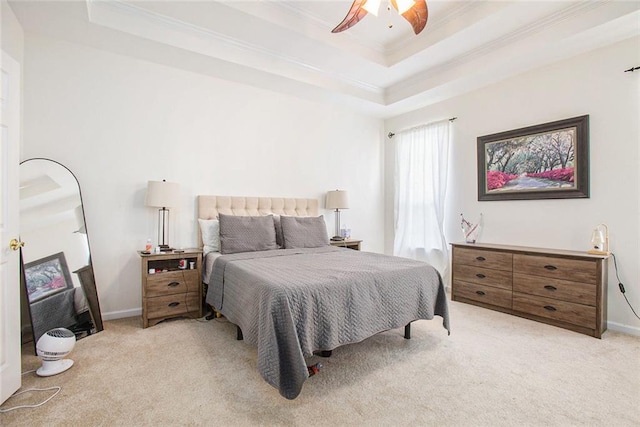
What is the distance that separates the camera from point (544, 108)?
330 cm

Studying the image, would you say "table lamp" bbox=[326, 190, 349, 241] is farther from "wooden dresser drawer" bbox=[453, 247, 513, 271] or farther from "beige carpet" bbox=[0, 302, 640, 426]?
"beige carpet" bbox=[0, 302, 640, 426]

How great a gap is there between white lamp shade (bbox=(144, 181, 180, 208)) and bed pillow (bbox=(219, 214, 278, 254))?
1.76 ft

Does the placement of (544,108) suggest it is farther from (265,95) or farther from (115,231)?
(115,231)

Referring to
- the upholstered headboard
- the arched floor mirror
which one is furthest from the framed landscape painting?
the arched floor mirror

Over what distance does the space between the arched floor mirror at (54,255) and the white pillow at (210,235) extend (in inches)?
41.0

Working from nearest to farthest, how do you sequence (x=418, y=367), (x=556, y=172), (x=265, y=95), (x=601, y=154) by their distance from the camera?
(x=418, y=367), (x=601, y=154), (x=556, y=172), (x=265, y=95)

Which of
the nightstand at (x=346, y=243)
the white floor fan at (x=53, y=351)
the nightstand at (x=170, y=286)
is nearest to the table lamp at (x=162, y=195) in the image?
the nightstand at (x=170, y=286)

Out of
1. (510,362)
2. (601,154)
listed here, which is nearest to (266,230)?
(510,362)

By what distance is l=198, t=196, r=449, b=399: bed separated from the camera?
1.71 metres

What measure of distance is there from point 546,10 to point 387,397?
3.52 meters

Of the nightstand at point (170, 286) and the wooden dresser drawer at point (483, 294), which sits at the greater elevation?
the nightstand at point (170, 286)

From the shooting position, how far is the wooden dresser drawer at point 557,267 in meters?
2.65

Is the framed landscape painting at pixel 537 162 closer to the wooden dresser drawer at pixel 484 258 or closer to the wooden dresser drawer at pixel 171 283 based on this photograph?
the wooden dresser drawer at pixel 484 258

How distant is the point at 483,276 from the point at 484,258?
21 centimetres
